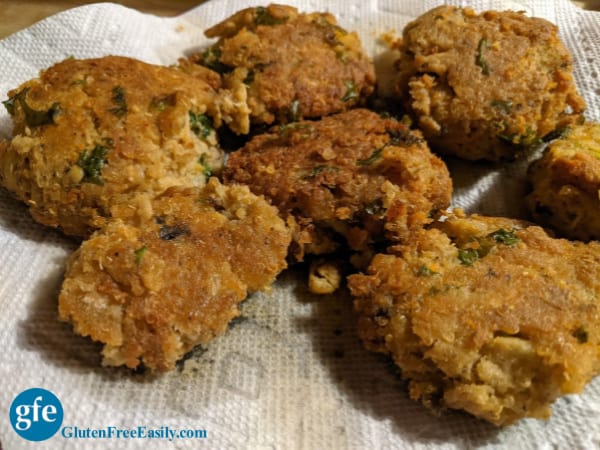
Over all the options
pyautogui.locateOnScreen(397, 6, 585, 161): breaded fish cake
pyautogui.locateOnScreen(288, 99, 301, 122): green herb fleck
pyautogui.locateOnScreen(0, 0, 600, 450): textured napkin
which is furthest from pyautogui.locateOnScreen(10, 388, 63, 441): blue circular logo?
pyautogui.locateOnScreen(397, 6, 585, 161): breaded fish cake

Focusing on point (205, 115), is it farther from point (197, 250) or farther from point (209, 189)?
point (197, 250)

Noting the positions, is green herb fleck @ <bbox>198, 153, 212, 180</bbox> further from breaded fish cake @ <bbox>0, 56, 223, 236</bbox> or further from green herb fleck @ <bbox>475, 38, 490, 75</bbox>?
green herb fleck @ <bbox>475, 38, 490, 75</bbox>

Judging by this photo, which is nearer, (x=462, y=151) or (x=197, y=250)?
(x=197, y=250)

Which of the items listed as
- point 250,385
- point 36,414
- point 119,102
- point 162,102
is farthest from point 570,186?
point 36,414

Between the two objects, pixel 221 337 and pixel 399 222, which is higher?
pixel 399 222

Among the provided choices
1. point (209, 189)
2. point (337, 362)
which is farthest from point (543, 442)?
point (209, 189)

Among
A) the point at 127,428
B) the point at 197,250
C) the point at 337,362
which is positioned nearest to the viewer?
the point at 127,428

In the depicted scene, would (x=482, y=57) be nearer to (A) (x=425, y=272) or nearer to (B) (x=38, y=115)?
(A) (x=425, y=272)
